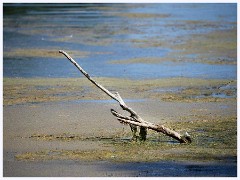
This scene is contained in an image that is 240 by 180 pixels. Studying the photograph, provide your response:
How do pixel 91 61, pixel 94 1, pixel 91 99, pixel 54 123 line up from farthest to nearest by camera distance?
pixel 94 1 < pixel 91 61 < pixel 91 99 < pixel 54 123

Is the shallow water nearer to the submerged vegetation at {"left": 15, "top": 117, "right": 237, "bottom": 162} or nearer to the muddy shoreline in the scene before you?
the muddy shoreline

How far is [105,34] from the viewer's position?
115 feet

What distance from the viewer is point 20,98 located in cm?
1919

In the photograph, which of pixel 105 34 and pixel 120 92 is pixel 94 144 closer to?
pixel 120 92

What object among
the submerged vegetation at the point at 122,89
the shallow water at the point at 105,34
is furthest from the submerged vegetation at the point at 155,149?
the shallow water at the point at 105,34

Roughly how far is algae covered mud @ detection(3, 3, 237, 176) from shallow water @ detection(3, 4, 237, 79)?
0.19 feet

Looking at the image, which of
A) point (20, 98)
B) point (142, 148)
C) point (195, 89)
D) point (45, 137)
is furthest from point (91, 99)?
point (142, 148)

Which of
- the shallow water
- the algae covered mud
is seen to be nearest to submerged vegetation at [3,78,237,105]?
the algae covered mud

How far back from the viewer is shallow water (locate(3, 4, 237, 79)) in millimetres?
24000

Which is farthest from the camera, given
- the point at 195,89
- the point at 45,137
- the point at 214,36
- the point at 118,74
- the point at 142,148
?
the point at 214,36

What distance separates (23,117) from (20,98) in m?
2.43

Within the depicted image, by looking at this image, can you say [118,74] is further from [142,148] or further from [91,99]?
[142,148]

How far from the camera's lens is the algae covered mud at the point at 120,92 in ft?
41.4

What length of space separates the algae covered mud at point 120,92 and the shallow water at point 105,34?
0.06 metres
